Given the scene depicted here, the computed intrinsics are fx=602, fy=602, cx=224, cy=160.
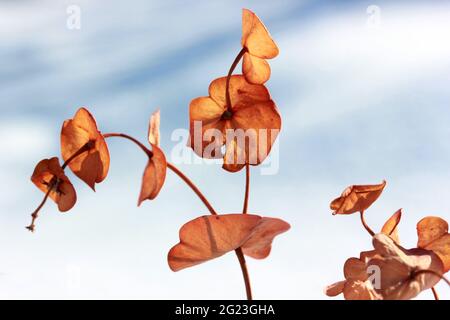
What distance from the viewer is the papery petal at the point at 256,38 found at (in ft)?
1.18

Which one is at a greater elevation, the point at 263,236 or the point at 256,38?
the point at 256,38

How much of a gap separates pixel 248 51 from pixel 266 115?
0.14 feet

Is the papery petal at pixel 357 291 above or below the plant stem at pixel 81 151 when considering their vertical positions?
below

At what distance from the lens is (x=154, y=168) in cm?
30

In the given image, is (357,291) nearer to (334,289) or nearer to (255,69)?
(334,289)

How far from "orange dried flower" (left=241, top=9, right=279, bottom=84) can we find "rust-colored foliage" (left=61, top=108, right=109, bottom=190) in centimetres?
10

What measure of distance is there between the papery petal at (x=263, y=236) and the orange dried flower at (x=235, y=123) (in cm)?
5

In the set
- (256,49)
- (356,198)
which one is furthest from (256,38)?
(356,198)

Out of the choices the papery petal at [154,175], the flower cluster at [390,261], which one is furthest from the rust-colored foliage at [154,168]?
the flower cluster at [390,261]

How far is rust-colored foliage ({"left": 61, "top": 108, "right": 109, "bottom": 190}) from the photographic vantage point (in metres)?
0.34

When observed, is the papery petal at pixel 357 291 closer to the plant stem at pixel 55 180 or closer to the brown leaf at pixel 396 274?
the brown leaf at pixel 396 274

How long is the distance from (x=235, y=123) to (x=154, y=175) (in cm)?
10

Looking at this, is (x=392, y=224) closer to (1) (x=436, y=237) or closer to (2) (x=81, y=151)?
(1) (x=436, y=237)

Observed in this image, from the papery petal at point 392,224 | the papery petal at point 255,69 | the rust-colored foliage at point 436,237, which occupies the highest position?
the papery petal at point 255,69
